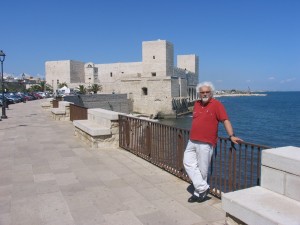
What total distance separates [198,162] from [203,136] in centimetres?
40

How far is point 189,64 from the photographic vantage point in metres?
75.8

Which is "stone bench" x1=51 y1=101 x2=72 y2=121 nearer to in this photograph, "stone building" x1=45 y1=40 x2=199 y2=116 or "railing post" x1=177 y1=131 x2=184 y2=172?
"railing post" x1=177 y1=131 x2=184 y2=172

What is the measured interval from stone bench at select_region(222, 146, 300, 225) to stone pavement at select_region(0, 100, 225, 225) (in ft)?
2.07

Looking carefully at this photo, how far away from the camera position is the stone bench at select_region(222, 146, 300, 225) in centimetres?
291

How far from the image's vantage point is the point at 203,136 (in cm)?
427

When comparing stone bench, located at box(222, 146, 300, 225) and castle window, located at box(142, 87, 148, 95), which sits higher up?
castle window, located at box(142, 87, 148, 95)

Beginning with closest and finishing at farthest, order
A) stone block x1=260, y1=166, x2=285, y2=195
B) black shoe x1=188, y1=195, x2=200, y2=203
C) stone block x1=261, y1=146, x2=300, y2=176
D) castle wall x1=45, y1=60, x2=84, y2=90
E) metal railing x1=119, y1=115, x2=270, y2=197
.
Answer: stone block x1=261, y1=146, x2=300, y2=176 < stone block x1=260, y1=166, x2=285, y2=195 < black shoe x1=188, y1=195, x2=200, y2=203 < metal railing x1=119, y1=115, x2=270, y2=197 < castle wall x1=45, y1=60, x2=84, y2=90

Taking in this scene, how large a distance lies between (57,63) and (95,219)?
81.0 meters

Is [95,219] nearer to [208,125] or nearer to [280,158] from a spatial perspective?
[208,125]

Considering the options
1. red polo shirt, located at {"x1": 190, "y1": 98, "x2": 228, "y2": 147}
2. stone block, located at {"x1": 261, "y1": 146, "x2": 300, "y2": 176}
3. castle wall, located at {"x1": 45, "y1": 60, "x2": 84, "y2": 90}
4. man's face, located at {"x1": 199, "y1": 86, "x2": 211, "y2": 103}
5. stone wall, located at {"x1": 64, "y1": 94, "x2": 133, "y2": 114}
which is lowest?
stone wall, located at {"x1": 64, "y1": 94, "x2": 133, "y2": 114}

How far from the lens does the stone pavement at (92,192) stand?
3947 millimetres

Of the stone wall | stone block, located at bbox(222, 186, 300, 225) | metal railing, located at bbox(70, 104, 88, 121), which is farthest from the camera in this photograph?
the stone wall

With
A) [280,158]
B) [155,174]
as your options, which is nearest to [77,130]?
[155,174]

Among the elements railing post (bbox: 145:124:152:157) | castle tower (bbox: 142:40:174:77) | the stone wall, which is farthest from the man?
castle tower (bbox: 142:40:174:77)
